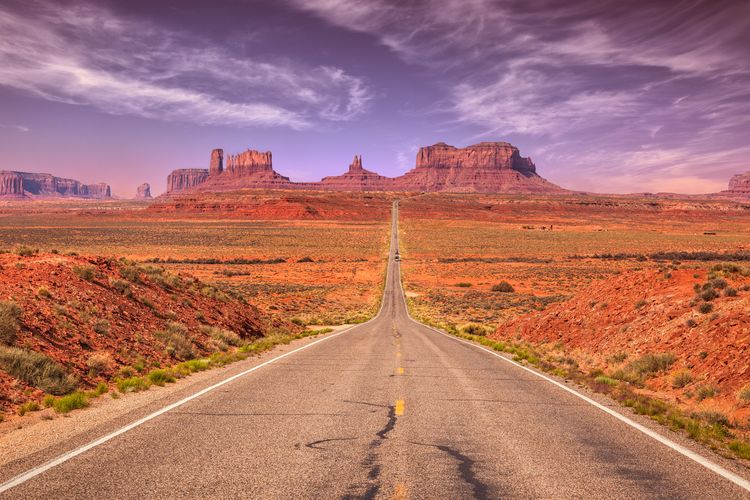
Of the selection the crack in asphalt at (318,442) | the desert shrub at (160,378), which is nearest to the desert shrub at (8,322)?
the desert shrub at (160,378)

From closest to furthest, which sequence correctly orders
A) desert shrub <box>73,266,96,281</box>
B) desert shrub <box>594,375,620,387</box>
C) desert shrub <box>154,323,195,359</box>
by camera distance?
desert shrub <box>594,375,620,387</box> < desert shrub <box>154,323,195,359</box> < desert shrub <box>73,266,96,281</box>

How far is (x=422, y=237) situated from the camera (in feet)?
364

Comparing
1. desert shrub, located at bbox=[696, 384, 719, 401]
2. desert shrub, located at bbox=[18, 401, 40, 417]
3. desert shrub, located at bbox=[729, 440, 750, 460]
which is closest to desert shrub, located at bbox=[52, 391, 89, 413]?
desert shrub, located at bbox=[18, 401, 40, 417]

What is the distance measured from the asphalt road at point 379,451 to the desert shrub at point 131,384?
1738mm

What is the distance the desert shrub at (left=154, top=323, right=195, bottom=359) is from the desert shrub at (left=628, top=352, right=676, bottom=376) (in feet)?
40.0

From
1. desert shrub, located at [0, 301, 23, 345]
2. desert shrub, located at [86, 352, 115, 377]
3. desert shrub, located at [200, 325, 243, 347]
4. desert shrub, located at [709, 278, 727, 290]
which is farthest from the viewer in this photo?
desert shrub, located at [200, 325, 243, 347]

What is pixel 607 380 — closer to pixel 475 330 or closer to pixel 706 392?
pixel 706 392

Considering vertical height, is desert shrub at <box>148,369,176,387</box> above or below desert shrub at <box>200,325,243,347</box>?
above

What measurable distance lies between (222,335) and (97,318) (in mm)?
4702

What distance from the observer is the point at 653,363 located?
11.8m

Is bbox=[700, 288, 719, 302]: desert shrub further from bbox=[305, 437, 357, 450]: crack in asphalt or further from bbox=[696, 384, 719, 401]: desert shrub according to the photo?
bbox=[305, 437, 357, 450]: crack in asphalt

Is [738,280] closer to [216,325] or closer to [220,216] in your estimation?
[216,325]

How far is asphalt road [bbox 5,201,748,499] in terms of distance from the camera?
4707 mm

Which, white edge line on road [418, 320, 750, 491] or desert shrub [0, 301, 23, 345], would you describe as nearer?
white edge line on road [418, 320, 750, 491]
